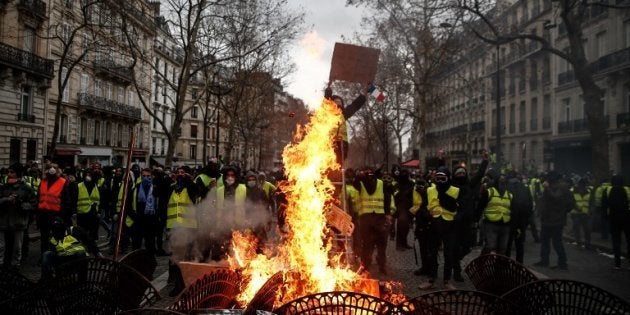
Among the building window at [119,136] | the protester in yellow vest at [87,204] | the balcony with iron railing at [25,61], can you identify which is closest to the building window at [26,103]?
the balcony with iron railing at [25,61]

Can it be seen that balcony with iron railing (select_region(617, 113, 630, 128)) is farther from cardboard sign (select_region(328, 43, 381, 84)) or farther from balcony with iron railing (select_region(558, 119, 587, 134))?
cardboard sign (select_region(328, 43, 381, 84))

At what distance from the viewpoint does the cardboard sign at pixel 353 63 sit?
7.53 m

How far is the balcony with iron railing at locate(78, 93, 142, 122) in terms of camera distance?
37312mm

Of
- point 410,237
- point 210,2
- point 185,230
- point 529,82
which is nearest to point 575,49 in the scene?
point 410,237

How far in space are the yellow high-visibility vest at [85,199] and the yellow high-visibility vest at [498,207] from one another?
340 inches

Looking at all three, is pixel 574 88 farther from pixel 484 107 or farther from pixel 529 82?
pixel 484 107

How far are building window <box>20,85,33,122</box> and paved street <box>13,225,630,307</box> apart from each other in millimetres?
18973

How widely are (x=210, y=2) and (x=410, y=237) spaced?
12.0 m

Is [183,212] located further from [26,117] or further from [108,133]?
[108,133]

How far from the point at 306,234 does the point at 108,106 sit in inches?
1522

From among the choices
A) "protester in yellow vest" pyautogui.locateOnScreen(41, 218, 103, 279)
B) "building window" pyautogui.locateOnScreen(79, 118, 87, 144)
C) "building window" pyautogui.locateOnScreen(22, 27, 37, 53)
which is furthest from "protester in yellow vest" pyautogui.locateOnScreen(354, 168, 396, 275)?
"building window" pyautogui.locateOnScreen(79, 118, 87, 144)

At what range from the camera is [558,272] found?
32.1 ft

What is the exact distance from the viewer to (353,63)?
7625 millimetres

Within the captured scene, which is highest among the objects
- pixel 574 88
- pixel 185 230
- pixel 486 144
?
pixel 574 88
